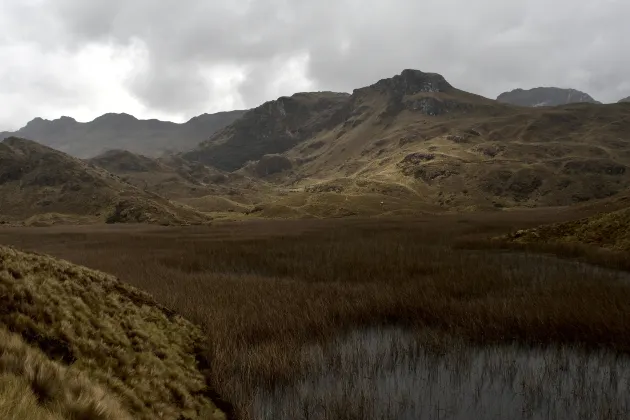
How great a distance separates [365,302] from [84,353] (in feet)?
36.4

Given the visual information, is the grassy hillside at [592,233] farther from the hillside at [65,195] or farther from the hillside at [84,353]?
the hillside at [65,195]

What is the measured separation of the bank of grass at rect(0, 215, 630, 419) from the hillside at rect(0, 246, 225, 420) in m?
1.24

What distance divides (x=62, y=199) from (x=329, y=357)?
429 feet

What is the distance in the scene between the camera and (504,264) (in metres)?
25.2

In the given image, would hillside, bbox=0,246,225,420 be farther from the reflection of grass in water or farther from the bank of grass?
the reflection of grass in water

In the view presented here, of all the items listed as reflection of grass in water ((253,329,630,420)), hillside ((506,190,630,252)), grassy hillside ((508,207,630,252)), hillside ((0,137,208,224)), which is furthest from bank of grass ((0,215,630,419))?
hillside ((0,137,208,224))

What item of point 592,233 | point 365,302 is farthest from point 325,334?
point 592,233

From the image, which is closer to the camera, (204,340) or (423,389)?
(423,389)

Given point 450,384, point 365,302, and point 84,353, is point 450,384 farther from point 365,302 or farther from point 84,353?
point 84,353

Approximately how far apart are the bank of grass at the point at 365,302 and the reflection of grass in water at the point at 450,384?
69 cm

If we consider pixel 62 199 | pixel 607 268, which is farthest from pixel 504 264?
pixel 62 199

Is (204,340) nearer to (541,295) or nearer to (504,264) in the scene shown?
(541,295)

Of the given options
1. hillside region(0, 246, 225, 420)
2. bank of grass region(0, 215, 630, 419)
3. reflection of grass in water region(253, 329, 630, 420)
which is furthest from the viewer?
bank of grass region(0, 215, 630, 419)

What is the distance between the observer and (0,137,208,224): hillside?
10250 cm
